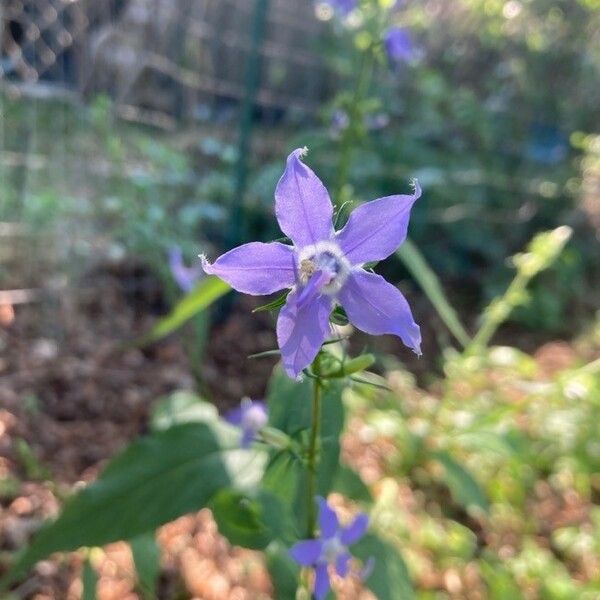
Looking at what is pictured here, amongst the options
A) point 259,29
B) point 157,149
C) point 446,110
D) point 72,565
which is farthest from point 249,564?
point 446,110

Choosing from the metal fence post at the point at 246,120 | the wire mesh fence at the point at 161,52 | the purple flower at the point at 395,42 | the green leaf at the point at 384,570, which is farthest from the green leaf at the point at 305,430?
the metal fence post at the point at 246,120

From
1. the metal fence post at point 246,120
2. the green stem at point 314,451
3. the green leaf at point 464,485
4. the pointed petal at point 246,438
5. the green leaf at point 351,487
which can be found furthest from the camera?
the metal fence post at point 246,120

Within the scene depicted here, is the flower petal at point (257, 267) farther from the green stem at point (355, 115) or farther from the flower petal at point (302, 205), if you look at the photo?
the green stem at point (355, 115)

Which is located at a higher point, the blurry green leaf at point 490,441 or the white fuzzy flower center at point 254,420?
the white fuzzy flower center at point 254,420

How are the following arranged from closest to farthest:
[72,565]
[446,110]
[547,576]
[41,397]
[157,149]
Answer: [72,565] < [547,576] < [41,397] < [157,149] < [446,110]

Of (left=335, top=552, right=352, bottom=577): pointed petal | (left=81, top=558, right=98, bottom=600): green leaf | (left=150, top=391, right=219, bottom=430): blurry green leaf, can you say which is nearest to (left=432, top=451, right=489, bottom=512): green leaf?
(left=150, top=391, right=219, bottom=430): blurry green leaf

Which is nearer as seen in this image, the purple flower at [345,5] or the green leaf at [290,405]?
the green leaf at [290,405]

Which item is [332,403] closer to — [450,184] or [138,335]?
[138,335]

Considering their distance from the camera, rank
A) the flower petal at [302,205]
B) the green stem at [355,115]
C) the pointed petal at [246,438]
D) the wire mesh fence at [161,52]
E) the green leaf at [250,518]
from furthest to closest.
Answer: the wire mesh fence at [161,52], the green stem at [355,115], the pointed petal at [246,438], the green leaf at [250,518], the flower petal at [302,205]
